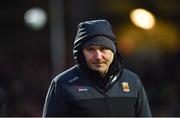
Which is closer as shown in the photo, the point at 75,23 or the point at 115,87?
A: the point at 115,87

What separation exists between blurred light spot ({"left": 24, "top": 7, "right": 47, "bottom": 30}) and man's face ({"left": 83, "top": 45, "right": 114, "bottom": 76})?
25.7 ft

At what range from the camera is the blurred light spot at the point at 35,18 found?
12992mm

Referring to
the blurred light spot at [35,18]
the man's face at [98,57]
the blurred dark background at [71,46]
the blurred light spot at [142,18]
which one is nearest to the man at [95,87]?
the man's face at [98,57]

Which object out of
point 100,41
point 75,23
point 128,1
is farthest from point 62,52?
point 100,41

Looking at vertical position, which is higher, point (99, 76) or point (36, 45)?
point (99, 76)

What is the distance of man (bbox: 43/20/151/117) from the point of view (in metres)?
4.99

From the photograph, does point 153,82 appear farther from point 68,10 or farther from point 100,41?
point 100,41

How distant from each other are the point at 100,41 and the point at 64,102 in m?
0.46

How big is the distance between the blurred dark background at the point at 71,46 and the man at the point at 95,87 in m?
6.28

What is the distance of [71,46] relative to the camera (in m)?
12.5

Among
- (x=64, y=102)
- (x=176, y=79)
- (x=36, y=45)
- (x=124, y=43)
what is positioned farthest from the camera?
(x=36, y=45)

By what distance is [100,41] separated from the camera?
16.7 feet

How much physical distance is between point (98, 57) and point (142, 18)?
6643mm

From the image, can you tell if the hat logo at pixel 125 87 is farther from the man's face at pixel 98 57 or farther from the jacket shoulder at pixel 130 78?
the man's face at pixel 98 57
